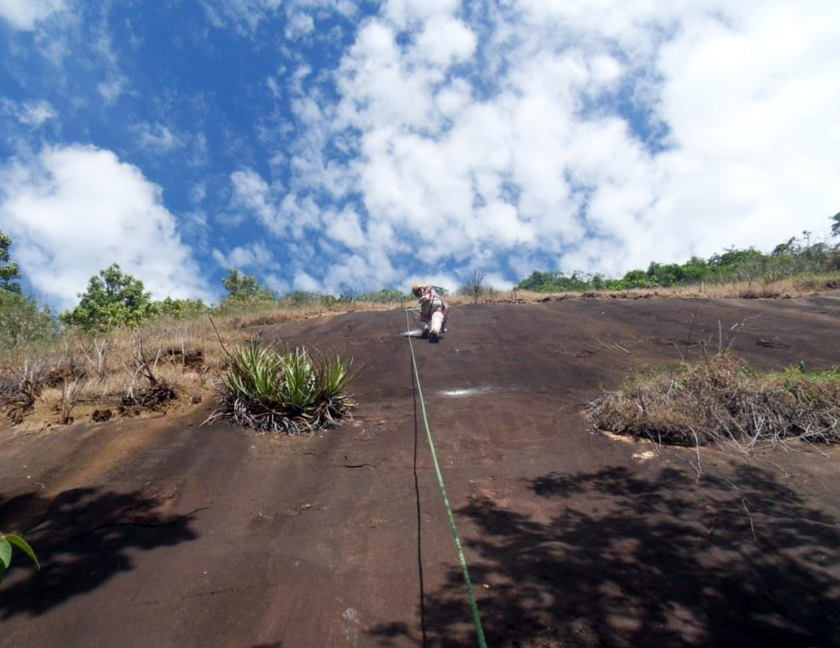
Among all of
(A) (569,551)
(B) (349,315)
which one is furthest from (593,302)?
(A) (569,551)

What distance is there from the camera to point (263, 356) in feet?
25.9

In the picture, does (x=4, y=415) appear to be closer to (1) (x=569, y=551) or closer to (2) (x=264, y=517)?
(2) (x=264, y=517)

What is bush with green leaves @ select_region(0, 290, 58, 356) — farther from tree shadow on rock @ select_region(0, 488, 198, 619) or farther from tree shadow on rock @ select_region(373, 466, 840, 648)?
tree shadow on rock @ select_region(373, 466, 840, 648)

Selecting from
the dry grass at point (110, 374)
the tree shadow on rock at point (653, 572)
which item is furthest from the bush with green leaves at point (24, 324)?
the tree shadow on rock at point (653, 572)

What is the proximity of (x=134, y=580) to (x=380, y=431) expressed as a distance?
3421 mm

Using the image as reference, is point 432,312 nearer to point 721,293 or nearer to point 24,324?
point 24,324

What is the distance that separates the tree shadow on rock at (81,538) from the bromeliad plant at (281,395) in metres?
1.95

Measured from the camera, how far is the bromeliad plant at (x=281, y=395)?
276 inches

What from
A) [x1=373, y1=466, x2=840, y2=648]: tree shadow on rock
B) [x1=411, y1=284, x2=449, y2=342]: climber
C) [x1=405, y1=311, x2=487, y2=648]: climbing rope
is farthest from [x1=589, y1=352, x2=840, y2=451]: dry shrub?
[x1=411, y1=284, x2=449, y2=342]: climber

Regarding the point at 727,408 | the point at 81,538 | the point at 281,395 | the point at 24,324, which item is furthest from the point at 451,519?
the point at 24,324

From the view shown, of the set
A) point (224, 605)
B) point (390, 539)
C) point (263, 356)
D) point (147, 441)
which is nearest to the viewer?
point (224, 605)

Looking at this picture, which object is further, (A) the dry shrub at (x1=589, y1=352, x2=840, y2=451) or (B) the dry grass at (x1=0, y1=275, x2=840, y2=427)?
(B) the dry grass at (x1=0, y1=275, x2=840, y2=427)

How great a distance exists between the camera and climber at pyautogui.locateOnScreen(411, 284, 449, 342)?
1128 centimetres

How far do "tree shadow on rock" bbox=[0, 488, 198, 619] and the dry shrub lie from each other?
5.00 m
